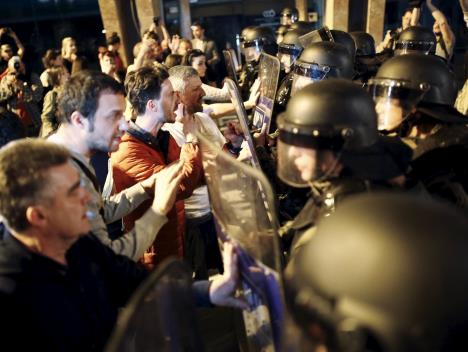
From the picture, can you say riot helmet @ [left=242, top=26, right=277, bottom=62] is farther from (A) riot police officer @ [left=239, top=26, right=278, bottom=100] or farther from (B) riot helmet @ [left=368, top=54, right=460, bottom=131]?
(B) riot helmet @ [left=368, top=54, right=460, bottom=131]

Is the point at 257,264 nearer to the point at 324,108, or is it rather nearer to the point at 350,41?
the point at 324,108

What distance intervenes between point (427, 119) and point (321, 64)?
1114mm

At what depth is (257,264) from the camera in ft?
4.34

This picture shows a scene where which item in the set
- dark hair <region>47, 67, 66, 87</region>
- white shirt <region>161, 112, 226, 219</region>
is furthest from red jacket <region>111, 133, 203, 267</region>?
dark hair <region>47, 67, 66, 87</region>

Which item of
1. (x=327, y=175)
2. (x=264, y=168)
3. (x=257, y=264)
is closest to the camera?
(x=257, y=264)

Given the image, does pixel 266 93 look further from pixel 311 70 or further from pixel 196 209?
pixel 196 209

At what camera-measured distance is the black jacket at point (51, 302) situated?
49.8 inches

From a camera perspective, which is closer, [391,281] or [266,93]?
[391,281]

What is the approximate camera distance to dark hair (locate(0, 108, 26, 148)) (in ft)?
8.44

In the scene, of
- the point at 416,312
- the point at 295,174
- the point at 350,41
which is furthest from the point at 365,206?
the point at 350,41

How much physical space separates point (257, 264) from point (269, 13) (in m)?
15.3

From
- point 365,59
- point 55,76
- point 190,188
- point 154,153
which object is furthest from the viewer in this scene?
point 55,76

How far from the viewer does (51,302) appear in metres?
1.31

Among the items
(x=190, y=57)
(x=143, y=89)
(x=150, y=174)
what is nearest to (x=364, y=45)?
(x=190, y=57)
